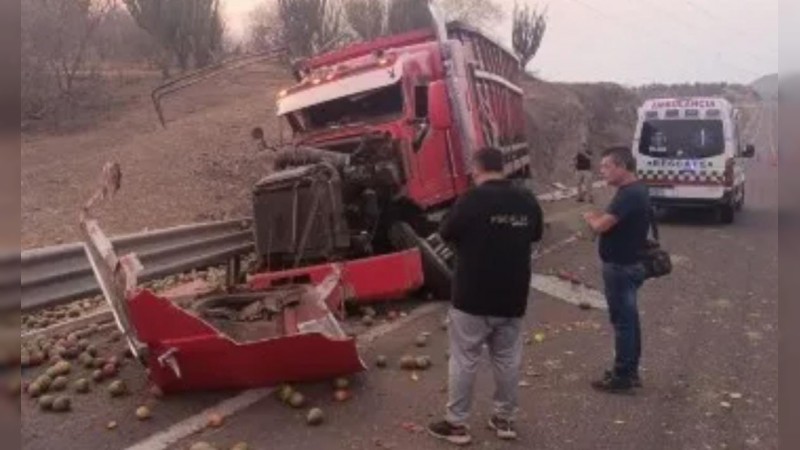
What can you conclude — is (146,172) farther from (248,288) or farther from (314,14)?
(314,14)

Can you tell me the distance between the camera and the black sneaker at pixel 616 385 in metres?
6.47

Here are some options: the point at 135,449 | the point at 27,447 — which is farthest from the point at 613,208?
the point at 27,447

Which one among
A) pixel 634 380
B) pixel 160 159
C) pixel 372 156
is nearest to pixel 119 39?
pixel 160 159

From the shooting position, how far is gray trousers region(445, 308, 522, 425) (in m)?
5.40

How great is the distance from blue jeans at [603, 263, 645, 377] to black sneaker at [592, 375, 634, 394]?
0.14 ft

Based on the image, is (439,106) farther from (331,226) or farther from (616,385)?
(616,385)

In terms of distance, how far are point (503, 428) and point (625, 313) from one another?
1620 millimetres

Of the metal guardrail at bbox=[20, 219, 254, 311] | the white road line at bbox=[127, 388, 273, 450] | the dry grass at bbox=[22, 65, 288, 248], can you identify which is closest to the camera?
the white road line at bbox=[127, 388, 273, 450]

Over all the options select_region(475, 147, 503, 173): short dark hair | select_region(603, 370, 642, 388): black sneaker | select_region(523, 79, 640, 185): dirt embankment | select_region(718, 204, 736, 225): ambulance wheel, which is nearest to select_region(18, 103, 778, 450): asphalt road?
select_region(603, 370, 642, 388): black sneaker

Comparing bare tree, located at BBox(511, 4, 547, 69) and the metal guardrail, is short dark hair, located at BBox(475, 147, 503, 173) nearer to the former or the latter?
the metal guardrail

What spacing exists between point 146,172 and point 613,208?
1250 cm

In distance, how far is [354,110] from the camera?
10.6m

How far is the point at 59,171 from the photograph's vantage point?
1703cm

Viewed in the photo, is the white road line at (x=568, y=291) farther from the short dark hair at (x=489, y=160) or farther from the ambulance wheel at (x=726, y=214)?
the ambulance wheel at (x=726, y=214)
